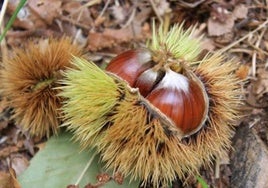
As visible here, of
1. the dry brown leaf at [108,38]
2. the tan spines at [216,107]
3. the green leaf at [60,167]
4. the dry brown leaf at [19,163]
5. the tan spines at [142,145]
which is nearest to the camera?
the tan spines at [142,145]

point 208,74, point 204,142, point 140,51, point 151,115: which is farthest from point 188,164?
point 140,51

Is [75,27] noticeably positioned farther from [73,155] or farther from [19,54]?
[73,155]

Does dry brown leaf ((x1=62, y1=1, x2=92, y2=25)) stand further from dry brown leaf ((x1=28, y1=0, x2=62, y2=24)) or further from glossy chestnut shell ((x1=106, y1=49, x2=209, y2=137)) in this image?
glossy chestnut shell ((x1=106, y1=49, x2=209, y2=137))

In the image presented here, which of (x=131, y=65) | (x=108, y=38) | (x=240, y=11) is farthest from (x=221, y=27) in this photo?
(x=131, y=65)

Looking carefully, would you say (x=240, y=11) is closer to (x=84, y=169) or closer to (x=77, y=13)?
(x=77, y=13)

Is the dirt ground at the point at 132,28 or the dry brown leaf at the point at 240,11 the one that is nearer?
the dirt ground at the point at 132,28

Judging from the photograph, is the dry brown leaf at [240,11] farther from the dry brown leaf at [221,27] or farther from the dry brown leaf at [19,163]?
the dry brown leaf at [19,163]

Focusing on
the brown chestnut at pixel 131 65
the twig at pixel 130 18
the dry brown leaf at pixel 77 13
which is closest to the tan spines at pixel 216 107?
the brown chestnut at pixel 131 65
